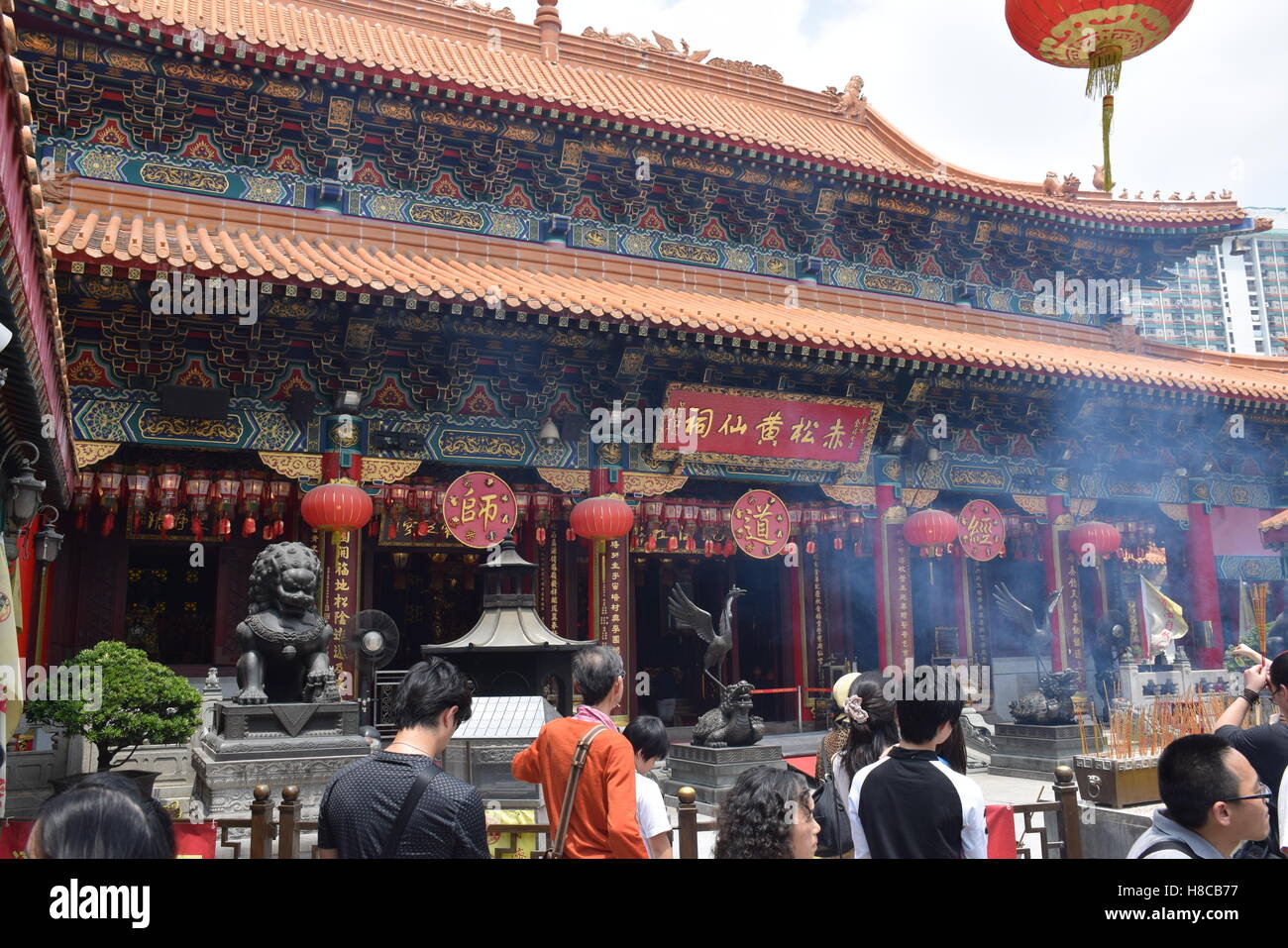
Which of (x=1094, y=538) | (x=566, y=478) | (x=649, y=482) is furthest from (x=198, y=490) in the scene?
(x=1094, y=538)

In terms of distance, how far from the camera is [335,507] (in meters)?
7.97

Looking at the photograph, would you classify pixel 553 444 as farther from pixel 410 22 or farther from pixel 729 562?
pixel 410 22

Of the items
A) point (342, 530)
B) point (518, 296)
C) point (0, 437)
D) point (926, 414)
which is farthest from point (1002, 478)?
point (0, 437)

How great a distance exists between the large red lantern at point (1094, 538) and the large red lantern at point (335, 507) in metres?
8.40

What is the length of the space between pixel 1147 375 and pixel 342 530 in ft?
27.5

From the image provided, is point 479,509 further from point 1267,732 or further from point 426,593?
point 1267,732

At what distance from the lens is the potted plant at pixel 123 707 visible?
630 centimetres

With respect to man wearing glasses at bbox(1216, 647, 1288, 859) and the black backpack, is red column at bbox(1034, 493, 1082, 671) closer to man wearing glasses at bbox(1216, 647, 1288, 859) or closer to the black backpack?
man wearing glasses at bbox(1216, 647, 1288, 859)

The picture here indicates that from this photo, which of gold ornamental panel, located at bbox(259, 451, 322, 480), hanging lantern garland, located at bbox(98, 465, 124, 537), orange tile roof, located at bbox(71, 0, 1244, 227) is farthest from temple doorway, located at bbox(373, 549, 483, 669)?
orange tile roof, located at bbox(71, 0, 1244, 227)

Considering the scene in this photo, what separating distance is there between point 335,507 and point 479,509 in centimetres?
123

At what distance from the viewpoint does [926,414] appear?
10992 millimetres

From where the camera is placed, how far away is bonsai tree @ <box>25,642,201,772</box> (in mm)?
6305

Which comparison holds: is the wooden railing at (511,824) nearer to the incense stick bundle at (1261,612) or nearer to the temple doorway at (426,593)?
the incense stick bundle at (1261,612)

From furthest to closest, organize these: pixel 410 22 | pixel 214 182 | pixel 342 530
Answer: pixel 410 22 < pixel 214 182 < pixel 342 530
